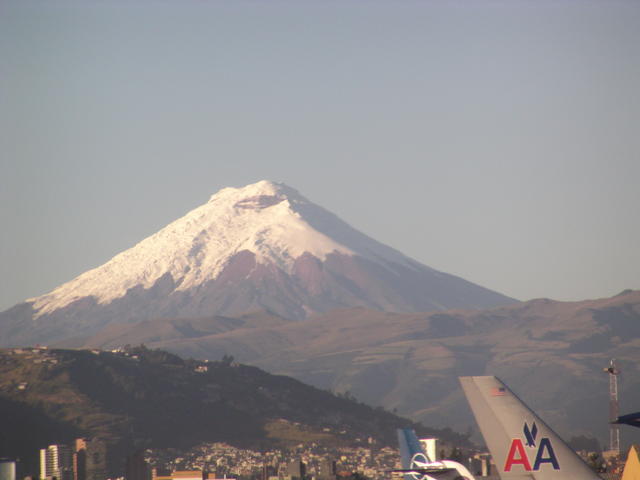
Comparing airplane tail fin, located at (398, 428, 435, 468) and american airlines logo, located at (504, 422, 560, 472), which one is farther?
airplane tail fin, located at (398, 428, 435, 468)

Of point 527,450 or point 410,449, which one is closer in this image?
Answer: point 527,450

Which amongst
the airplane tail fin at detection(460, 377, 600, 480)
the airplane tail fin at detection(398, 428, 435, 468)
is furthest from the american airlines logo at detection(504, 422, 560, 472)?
the airplane tail fin at detection(398, 428, 435, 468)

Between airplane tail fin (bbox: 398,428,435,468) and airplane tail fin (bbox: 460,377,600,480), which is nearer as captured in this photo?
airplane tail fin (bbox: 460,377,600,480)

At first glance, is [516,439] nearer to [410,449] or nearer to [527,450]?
[527,450]

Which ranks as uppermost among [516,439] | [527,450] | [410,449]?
[410,449]

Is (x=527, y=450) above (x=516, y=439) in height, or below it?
below

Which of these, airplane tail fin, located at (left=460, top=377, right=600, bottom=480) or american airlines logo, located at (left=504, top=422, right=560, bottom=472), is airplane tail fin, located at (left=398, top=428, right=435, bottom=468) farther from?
american airlines logo, located at (left=504, top=422, right=560, bottom=472)

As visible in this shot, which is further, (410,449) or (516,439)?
(410,449)

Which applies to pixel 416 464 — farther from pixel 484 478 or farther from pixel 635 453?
pixel 484 478

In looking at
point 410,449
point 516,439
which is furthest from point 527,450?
point 410,449
